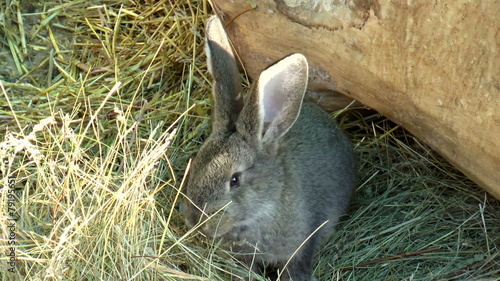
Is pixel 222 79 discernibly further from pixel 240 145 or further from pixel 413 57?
pixel 413 57

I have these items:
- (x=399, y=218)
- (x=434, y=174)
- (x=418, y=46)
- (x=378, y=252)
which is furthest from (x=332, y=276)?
(x=418, y=46)

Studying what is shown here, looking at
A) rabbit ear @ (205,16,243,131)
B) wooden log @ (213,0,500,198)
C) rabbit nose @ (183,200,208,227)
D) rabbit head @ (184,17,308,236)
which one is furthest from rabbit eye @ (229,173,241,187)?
wooden log @ (213,0,500,198)

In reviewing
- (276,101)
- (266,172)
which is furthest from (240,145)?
(276,101)

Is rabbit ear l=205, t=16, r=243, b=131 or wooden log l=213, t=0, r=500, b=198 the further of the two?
rabbit ear l=205, t=16, r=243, b=131

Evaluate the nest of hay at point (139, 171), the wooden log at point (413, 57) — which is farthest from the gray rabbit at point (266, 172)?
the wooden log at point (413, 57)

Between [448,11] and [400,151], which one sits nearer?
[448,11]

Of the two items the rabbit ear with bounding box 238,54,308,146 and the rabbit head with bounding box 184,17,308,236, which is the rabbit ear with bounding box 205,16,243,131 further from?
the rabbit ear with bounding box 238,54,308,146

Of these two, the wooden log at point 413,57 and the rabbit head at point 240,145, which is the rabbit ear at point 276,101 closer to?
the rabbit head at point 240,145

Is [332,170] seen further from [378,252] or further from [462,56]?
[462,56]
